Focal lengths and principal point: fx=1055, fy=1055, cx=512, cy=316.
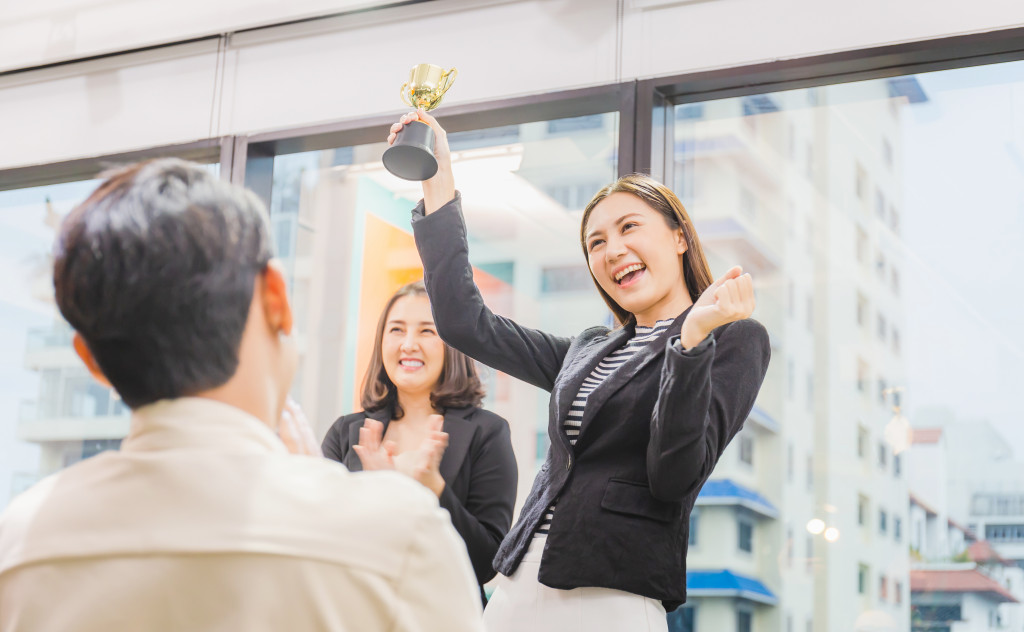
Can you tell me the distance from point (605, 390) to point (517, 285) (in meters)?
1.35

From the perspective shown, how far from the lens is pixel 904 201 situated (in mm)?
2879

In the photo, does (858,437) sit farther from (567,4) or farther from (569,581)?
(567,4)

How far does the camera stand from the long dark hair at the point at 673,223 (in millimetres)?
2219

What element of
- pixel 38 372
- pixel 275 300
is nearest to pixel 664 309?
pixel 275 300

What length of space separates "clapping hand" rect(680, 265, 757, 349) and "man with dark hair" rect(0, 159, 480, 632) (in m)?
1.03

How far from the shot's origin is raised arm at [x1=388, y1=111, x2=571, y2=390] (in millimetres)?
2252

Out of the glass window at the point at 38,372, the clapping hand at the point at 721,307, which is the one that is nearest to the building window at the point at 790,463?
the clapping hand at the point at 721,307

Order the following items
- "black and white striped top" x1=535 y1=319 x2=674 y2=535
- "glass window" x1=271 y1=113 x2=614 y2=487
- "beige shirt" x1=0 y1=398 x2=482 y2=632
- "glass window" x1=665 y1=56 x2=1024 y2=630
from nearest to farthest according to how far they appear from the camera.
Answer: "beige shirt" x1=0 y1=398 x2=482 y2=632 < "black and white striped top" x1=535 y1=319 x2=674 y2=535 < "glass window" x1=665 y1=56 x2=1024 y2=630 < "glass window" x1=271 y1=113 x2=614 y2=487

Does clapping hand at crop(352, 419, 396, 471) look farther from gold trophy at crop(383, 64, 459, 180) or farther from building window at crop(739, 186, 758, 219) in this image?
building window at crop(739, 186, 758, 219)

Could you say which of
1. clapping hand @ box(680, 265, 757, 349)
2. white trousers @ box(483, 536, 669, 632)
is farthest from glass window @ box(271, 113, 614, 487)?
clapping hand @ box(680, 265, 757, 349)

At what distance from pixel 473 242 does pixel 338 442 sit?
0.85 m

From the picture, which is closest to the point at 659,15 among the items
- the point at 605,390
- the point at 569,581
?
the point at 605,390

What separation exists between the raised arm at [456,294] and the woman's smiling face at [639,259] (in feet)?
0.78

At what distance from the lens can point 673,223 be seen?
224 centimetres
